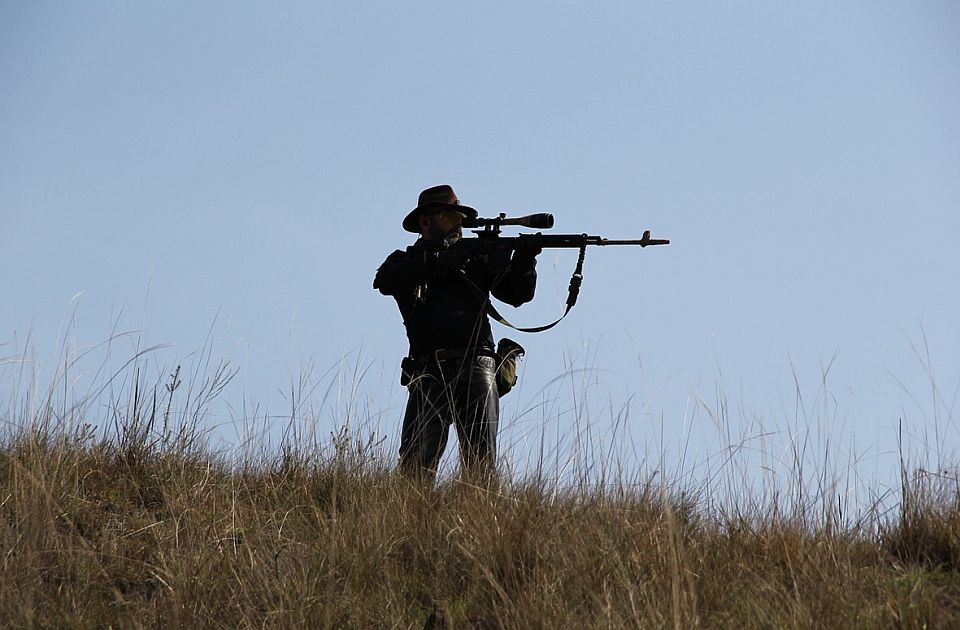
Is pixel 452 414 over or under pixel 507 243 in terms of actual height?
under

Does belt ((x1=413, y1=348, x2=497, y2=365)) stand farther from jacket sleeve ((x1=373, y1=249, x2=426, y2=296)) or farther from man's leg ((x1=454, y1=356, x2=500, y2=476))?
jacket sleeve ((x1=373, y1=249, x2=426, y2=296))

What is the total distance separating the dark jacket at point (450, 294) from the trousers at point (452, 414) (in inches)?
6.2

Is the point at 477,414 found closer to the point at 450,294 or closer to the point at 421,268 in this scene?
the point at 450,294

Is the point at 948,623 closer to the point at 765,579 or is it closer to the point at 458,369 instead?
the point at 765,579

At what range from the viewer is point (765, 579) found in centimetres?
403

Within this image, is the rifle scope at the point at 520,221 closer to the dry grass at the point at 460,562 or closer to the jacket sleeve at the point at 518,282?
the jacket sleeve at the point at 518,282

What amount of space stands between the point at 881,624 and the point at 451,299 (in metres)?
2.94

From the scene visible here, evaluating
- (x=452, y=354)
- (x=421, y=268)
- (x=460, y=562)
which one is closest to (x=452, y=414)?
(x=452, y=354)

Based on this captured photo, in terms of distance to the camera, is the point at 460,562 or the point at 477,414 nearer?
the point at 460,562

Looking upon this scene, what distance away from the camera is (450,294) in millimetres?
5660

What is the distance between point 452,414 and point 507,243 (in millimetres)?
1000

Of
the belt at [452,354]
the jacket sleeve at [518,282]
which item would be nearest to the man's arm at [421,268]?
the jacket sleeve at [518,282]

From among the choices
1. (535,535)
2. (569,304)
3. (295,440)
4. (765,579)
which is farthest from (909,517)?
(295,440)

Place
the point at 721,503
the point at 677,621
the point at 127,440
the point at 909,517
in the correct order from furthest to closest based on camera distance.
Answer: the point at 127,440 < the point at 721,503 < the point at 909,517 < the point at 677,621
